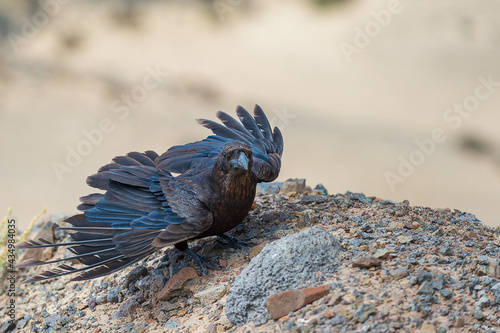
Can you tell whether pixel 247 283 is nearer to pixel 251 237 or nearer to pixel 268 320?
pixel 268 320

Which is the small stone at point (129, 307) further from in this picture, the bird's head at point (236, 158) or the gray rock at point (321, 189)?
the gray rock at point (321, 189)

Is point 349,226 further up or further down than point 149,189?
further down

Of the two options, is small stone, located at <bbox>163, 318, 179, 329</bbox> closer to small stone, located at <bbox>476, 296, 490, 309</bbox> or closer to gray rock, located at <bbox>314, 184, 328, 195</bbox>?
small stone, located at <bbox>476, 296, 490, 309</bbox>

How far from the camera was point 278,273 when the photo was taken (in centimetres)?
413

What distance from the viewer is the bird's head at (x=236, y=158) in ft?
14.9

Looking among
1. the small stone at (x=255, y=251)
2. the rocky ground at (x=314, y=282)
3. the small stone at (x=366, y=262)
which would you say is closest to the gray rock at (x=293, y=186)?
the rocky ground at (x=314, y=282)

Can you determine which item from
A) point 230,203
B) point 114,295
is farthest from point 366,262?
point 114,295

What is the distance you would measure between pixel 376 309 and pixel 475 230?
189 centimetres

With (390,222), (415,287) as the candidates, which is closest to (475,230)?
(390,222)

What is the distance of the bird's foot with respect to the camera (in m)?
4.84

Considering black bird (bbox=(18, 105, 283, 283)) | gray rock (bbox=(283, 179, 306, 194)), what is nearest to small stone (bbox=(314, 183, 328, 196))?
gray rock (bbox=(283, 179, 306, 194))

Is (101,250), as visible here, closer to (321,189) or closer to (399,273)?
(399,273)

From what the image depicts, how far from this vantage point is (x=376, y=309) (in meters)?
3.80

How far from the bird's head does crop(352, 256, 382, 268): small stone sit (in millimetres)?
1088
